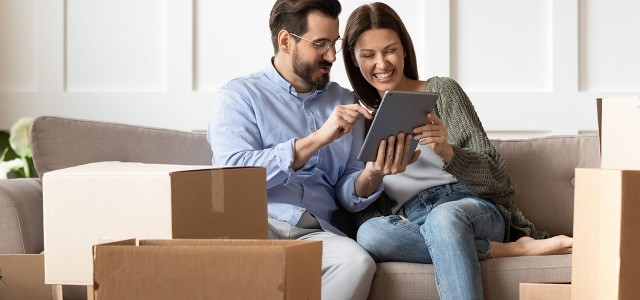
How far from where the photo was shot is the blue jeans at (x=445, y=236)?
2.09 m

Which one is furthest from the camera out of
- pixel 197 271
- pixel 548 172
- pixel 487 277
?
pixel 548 172

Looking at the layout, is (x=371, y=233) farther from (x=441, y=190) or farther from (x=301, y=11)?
(x=301, y=11)

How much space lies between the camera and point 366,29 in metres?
2.52

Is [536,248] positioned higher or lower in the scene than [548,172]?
lower

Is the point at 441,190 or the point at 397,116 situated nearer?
the point at 397,116

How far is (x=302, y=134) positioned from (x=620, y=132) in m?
1.05

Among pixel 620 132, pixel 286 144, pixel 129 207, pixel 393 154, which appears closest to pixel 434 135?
pixel 393 154

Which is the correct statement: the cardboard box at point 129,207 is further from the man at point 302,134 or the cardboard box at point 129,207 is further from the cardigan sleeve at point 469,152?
the cardigan sleeve at point 469,152

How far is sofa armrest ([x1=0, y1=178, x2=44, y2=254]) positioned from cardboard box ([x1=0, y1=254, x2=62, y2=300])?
0.13m

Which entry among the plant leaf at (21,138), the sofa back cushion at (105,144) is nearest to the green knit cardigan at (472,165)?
the sofa back cushion at (105,144)

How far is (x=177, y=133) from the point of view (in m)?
2.50

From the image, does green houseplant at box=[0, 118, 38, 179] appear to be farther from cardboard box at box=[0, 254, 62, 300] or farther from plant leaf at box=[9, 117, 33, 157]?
cardboard box at box=[0, 254, 62, 300]

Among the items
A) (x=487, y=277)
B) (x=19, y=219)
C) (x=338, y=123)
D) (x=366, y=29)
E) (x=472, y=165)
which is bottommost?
(x=487, y=277)

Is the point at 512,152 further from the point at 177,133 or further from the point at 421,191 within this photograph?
the point at 177,133
